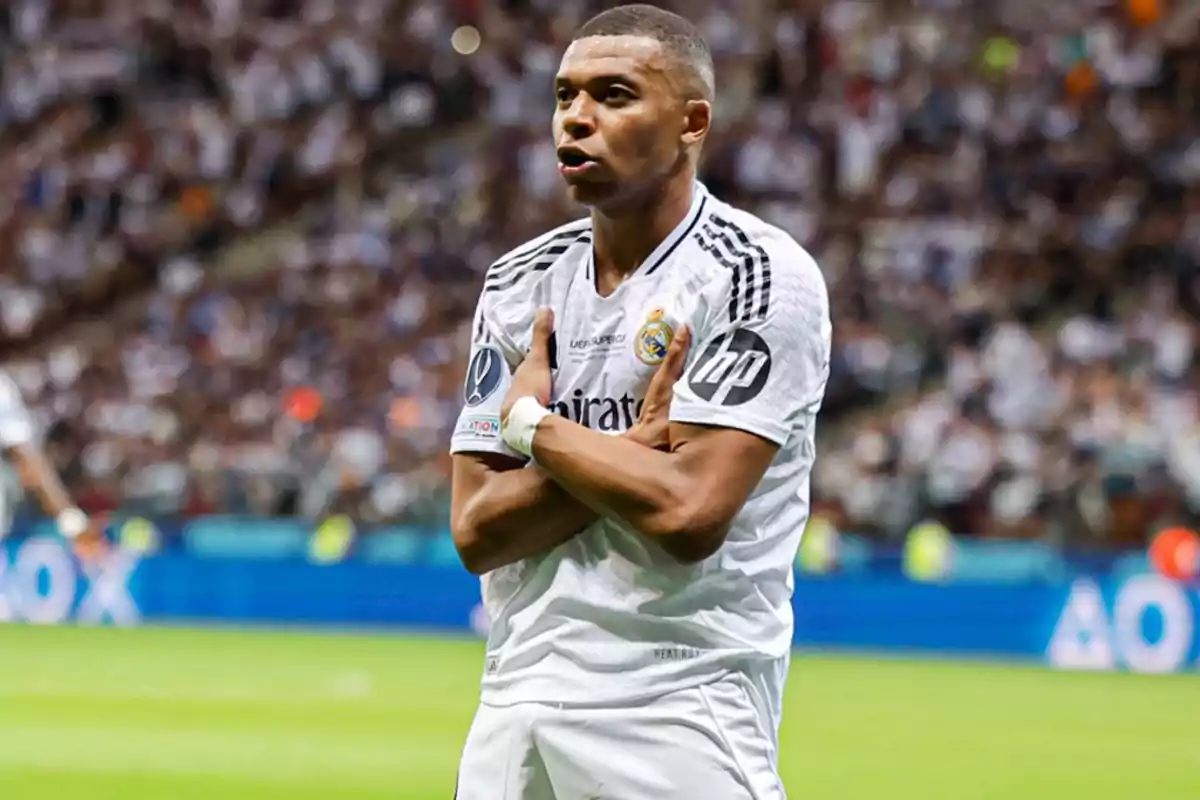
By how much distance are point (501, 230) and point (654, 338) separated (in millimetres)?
20592

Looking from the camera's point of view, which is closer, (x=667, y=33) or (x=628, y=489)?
(x=628, y=489)

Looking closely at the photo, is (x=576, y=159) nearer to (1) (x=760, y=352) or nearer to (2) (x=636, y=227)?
(2) (x=636, y=227)

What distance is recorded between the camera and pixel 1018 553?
17.9 metres

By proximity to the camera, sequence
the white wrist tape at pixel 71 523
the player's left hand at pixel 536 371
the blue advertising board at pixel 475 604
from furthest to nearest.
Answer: the blue advertising board at pixel 475 604
the white wrist tape at pixel 71 523
the player's left hand at pixel 536 371

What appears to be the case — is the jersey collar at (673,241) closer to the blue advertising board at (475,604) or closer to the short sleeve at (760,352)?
the short sleeve at (760,352)

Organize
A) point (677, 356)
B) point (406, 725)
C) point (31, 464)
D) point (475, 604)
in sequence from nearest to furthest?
point (677, 356)
point (406, 725)
point (31, 464)
point (475, 604)

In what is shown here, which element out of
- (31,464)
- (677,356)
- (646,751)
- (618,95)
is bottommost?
(31,464)

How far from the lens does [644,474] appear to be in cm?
357

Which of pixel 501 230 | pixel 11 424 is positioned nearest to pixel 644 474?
pixel 11 424

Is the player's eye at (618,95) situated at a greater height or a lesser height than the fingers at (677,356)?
greater

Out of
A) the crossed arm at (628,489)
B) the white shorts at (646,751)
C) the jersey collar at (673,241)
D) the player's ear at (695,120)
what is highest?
the player's ear at (695,120)

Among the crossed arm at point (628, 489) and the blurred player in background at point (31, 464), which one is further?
the blurred player in background at point (31, 464)

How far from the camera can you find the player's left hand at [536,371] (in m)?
3.78

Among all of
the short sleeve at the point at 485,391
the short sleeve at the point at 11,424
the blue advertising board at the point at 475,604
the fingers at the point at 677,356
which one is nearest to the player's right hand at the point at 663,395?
the fingers at the point at 677,356
